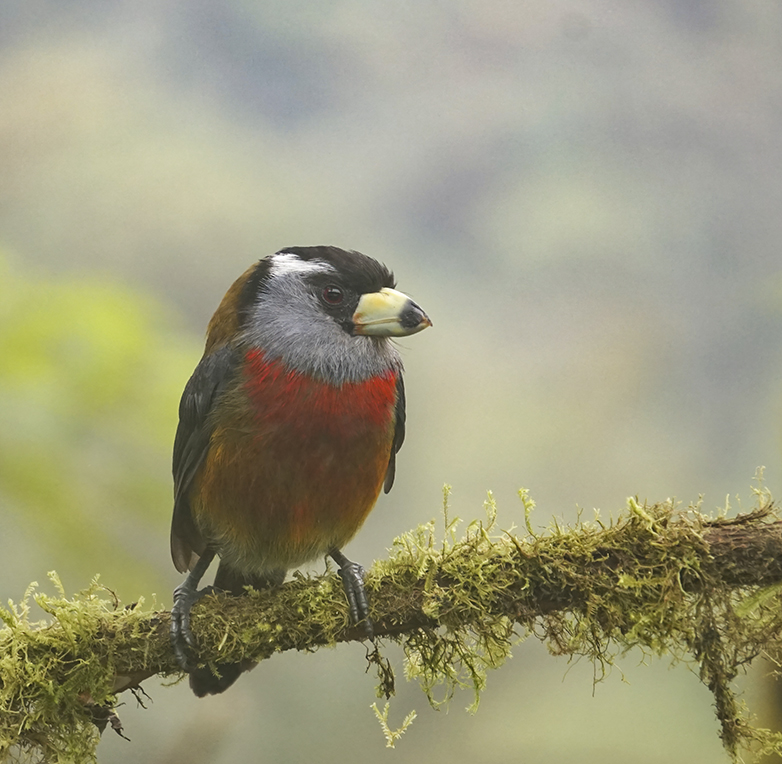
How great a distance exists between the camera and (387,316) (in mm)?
1915

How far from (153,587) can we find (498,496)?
1320 mm

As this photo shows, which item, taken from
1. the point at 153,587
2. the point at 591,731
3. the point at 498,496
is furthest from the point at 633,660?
the point at 153,587

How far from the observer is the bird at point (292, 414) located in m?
1.88

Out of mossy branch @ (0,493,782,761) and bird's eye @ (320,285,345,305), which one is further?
bird's eye @ (320,285,345,305)

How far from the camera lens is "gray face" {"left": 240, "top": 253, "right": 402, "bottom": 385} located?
6.28 ft

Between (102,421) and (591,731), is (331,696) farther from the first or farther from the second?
(102,421)

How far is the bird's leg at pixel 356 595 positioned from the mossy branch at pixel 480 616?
0.06 feet

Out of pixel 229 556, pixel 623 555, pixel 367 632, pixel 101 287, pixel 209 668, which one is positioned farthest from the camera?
pixel 101 287

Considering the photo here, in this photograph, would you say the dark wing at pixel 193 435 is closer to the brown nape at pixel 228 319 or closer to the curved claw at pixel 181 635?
the brown nape at pixel 228 319

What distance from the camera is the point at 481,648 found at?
1688mm

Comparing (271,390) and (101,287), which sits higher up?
(101,287)

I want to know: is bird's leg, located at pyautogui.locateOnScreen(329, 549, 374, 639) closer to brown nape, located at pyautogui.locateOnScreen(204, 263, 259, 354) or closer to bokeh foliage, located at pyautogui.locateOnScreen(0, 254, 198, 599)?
brown nape, located at pyautogui.locateOnScreen(204, 263, 259, 354)

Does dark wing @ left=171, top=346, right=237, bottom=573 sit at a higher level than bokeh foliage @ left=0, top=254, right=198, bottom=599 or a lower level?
lower

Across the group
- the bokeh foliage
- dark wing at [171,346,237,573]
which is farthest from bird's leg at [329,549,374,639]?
the bokeh foliage
